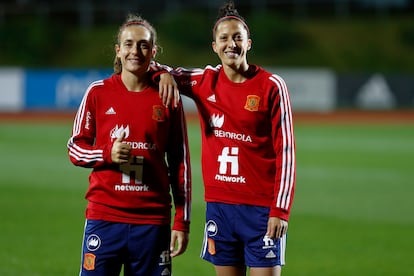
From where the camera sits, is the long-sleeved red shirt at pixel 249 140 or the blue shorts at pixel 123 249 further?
the long-sleeved red shirt at pixel 249 140

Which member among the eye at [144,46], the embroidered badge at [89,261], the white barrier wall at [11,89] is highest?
the white barrier wall at [11,89]

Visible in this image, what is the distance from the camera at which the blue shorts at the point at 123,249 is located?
182 inches

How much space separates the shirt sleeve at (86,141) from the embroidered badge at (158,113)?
326 millimetres

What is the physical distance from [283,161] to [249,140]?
283 millimetres

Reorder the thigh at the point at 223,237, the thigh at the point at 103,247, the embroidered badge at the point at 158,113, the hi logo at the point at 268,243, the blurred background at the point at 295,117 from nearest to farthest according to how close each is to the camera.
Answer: the thigh at the point at 103,247 → the embroidered badge at the point at 158,113 → the hi logo at the point at 268,243 → the thigh at the point at 223,237 → the blurred background at the point at 295,117

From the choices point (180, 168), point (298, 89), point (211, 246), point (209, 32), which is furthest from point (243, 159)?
point (209, 32)

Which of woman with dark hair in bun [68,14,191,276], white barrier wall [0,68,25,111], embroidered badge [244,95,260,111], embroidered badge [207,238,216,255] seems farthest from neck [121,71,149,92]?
white barrier wall [0,68,25,111]

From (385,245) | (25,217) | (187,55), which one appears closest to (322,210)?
(385,245)

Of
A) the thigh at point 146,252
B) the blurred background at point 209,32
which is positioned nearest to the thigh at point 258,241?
the thigh at point 146,252

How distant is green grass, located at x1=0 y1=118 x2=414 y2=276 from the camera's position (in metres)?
8.30

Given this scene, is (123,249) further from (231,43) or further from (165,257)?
(231,43)

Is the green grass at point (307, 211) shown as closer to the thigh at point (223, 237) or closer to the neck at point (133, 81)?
the thigh at point (223, 237)

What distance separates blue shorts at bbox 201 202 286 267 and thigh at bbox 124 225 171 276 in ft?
2.15

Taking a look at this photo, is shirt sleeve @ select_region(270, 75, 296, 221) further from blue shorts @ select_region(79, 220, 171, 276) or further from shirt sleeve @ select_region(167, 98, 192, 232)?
blue shorts @ select_region(79, 220, 171, 276)
